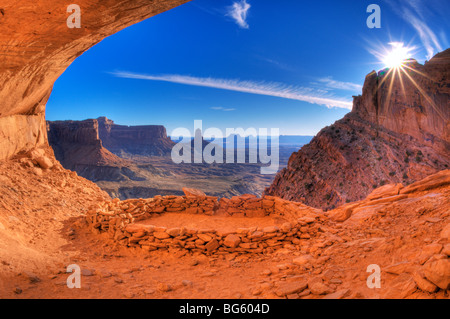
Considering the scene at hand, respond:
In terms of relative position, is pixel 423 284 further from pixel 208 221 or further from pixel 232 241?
pixel 208 221

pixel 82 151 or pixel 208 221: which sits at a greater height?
pixel 82 151

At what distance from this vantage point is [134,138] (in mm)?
114125

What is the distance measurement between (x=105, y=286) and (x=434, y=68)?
1697 inches

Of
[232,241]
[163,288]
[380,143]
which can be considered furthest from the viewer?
[380,143]

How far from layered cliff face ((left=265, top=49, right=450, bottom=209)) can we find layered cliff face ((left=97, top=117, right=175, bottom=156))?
9087 cm

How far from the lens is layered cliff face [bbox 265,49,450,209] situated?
24.1 meters

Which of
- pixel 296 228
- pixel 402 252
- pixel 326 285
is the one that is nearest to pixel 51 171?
pixel 296 228

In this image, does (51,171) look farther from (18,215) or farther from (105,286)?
(105,286)

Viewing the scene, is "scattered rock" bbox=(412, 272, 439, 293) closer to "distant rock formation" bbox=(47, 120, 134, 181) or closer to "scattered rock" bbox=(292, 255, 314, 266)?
"scattered rock" bbox=(292, 255, 314, 266)

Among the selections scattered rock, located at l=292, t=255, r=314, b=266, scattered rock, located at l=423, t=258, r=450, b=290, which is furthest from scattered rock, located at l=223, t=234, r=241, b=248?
scattered rock, located at l=423, t=258, r=450, b=290

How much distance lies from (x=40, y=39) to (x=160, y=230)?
20.1ft

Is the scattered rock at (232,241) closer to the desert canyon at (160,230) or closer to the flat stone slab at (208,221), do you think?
the desert canyon at (160,230)

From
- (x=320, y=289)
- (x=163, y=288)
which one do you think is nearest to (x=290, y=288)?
(x=320, y=289)

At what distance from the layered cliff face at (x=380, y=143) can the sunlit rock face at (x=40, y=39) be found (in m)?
23.5
